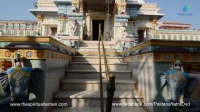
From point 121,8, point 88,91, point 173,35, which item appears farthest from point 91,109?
point 173,35

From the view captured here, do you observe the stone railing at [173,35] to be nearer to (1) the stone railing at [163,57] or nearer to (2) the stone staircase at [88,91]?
(2) the stone staircase at [88,91]

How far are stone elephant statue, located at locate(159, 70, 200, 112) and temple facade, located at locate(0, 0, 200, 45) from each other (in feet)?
17.6

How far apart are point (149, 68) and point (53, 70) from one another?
1.77m

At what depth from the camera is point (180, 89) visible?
175 cm

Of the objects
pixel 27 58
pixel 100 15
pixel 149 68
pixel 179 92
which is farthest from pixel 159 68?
pixel 100 15

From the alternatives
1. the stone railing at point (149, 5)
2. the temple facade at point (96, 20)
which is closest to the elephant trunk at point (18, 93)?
the temple facade at point (96, 20)

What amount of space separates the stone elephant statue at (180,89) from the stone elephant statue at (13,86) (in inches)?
80.1

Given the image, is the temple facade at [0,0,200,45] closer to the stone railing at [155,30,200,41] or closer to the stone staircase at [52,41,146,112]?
the stone railing at [155,30,200,41]

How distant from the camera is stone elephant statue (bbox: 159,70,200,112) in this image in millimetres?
1753

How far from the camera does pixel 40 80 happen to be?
6.54 ft

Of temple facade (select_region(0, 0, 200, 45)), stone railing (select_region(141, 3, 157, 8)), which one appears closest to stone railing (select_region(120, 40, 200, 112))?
temple facade (select_region(0, 0, 200, 45))

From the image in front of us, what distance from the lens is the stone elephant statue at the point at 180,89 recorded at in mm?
1753

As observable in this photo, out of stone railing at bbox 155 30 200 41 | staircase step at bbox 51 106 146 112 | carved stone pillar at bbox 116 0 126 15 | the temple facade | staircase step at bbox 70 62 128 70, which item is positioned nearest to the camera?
staircase step at bbox 51 106 146 112

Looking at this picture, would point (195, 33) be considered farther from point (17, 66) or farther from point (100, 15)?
point (17, 66)
